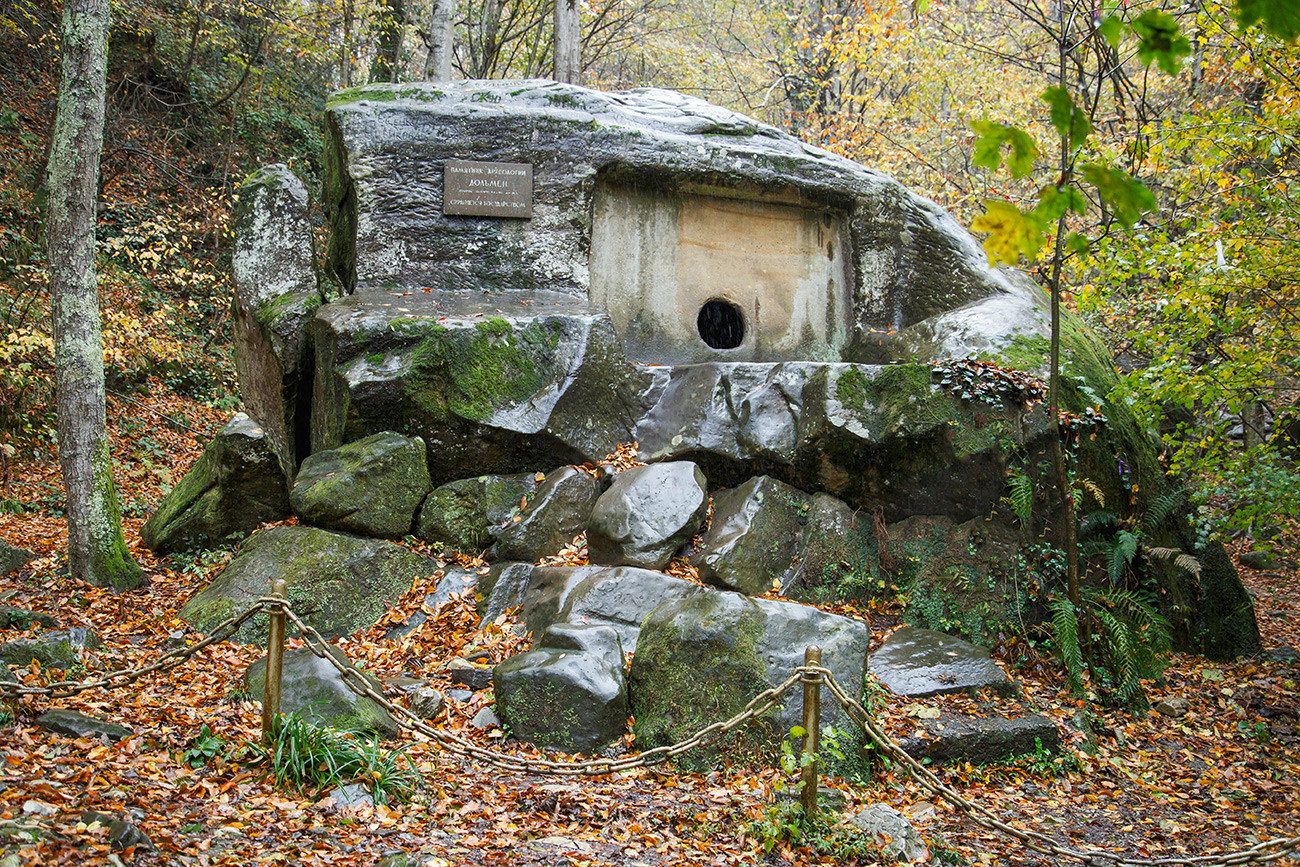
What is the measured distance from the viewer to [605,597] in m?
6.15

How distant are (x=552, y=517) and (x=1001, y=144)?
5.56m

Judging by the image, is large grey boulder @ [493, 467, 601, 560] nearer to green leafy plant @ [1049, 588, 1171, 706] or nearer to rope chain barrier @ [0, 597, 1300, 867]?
rope chain barrier @ [0, 597, 1300, 867]

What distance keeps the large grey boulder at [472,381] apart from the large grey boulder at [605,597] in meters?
1.58

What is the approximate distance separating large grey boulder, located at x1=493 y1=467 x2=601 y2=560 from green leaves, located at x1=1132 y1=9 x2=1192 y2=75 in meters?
5.78

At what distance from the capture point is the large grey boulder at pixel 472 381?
24.0 ft

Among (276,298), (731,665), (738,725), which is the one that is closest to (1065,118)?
(738,725)

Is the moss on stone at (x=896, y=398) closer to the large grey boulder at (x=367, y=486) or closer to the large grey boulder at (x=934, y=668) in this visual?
the large grey boulder at (x=934, y=668)

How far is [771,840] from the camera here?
12.4ft

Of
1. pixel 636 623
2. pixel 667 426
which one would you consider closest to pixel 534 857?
A: pixel 636 623

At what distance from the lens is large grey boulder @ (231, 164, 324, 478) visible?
826 centimetres

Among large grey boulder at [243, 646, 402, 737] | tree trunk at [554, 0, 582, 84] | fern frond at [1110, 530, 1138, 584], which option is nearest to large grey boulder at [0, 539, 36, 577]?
large grey boulder at [243, 646, 402, 737]

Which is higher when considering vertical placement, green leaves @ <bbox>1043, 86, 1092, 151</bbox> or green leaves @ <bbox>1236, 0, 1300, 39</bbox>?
green leaves @ <bbox>1236, 0, 1300, 39</bbox>

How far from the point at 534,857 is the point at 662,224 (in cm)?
698

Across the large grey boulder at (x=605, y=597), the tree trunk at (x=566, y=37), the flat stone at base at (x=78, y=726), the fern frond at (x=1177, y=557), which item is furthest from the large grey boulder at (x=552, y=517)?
the tree trunk at (x=566, y=37)
